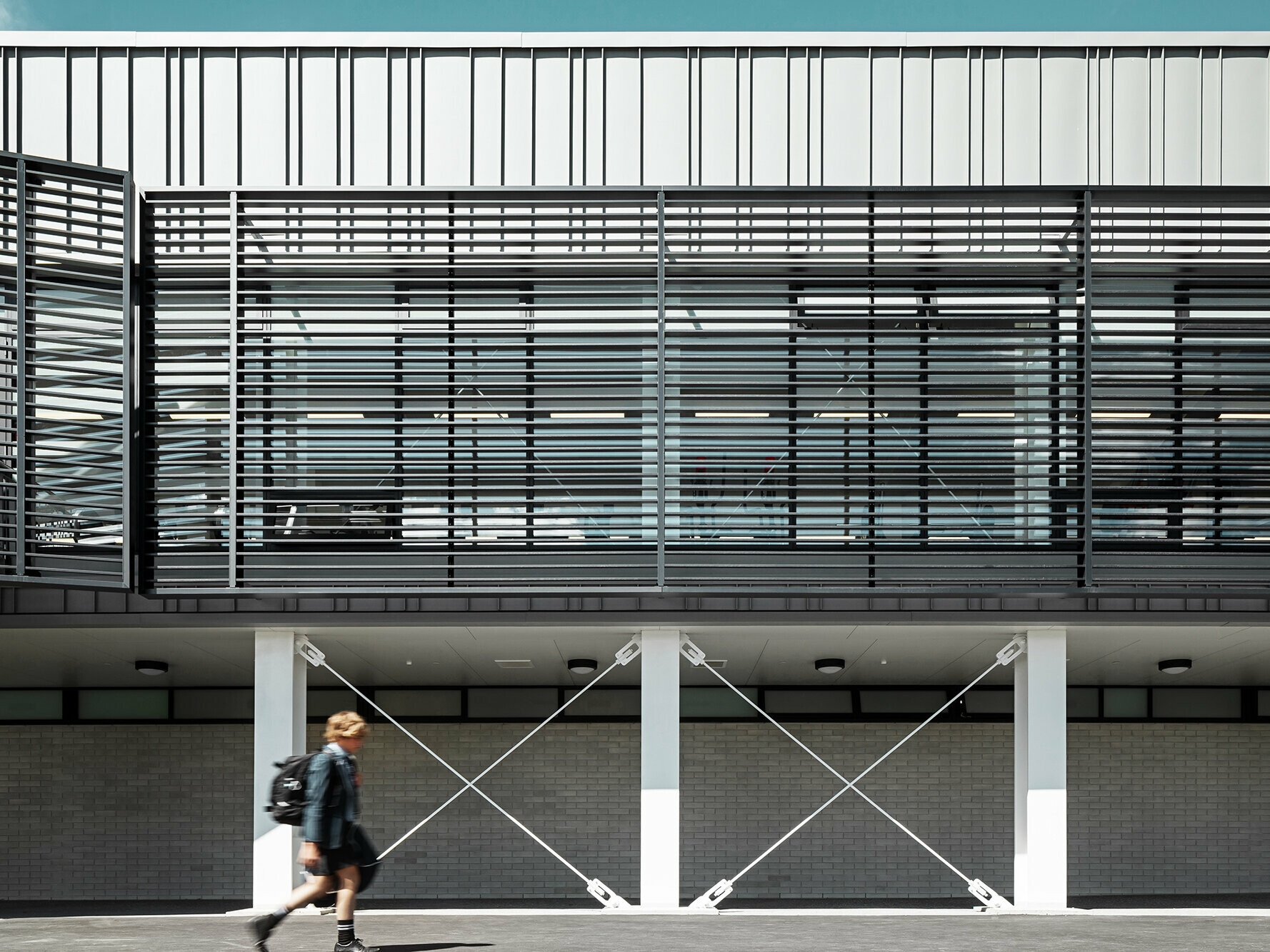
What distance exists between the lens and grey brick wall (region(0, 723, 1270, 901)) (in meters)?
16.2

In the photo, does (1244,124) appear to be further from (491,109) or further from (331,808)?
(331,808)

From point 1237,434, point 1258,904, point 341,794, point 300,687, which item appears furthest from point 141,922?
point 1258,904

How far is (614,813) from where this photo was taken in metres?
16.2

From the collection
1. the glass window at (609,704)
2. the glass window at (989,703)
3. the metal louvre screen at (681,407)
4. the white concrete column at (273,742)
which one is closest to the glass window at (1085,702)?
the glass window at (989,703)

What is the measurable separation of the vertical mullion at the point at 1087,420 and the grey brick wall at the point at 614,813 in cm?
594

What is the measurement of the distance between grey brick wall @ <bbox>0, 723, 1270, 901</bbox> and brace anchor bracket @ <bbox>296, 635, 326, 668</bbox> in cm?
523

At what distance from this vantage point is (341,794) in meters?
7.21

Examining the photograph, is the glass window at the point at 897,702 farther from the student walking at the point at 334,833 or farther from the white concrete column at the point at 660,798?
the student walking at the point at 334,833

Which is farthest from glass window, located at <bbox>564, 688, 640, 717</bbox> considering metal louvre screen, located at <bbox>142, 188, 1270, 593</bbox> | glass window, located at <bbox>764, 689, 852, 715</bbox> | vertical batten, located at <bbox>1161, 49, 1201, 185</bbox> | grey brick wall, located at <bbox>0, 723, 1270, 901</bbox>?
vertical batten, located at <bbox>1161, 49, 1201, 185</bbox>

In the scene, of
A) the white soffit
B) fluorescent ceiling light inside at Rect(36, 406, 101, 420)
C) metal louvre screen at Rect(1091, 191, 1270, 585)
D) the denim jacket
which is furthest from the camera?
the white soffit

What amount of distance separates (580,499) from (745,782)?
650 centimetres

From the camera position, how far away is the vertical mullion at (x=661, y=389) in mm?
10844

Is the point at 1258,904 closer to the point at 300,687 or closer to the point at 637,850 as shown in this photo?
the point at 637,850

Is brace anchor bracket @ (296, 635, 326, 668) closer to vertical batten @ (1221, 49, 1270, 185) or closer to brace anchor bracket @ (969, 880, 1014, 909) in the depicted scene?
brace anchor bracket @ (969, 880, 1014, 909)
